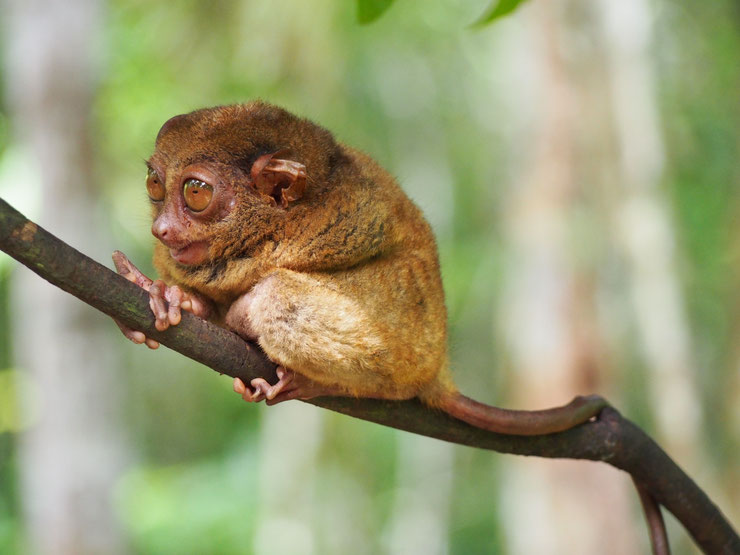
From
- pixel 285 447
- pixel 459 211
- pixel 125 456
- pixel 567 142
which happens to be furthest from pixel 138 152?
pixel 459 211

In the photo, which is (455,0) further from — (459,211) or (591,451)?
(591,451)

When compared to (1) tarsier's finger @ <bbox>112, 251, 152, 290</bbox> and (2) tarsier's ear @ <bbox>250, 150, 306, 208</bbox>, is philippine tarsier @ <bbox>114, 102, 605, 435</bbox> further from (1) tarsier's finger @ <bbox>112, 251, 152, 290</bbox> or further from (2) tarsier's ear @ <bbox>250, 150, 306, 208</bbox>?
(1) tarsier's finger @ <bbox>112, 251, 152, 290</bbox>

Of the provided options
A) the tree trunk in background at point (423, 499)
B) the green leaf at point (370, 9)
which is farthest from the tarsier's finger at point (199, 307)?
the tree trunk in background at point (423, 499)

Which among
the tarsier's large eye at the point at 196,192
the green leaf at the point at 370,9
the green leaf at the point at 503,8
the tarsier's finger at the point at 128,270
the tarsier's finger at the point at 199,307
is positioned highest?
the green leaf at the point at 370,9

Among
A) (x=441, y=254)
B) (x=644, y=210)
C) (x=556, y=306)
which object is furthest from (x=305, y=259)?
(x=644, y=210)

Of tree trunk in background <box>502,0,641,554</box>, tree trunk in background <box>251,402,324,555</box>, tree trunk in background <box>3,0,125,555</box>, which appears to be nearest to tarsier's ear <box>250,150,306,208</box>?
tree trunk in background <box>3,0,125,555</box>

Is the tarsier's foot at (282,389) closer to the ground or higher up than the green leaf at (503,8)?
closer to the ground

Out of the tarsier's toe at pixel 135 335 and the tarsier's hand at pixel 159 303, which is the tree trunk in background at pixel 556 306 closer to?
the tarsier's hand at pixel 159 303
